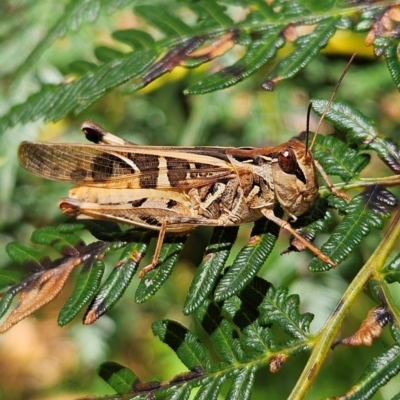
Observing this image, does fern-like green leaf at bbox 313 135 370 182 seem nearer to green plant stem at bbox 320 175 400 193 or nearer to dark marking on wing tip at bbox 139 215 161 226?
green plant stem at bbox 320 175 400 193

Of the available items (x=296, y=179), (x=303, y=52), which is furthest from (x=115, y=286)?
(x=303, y=52)

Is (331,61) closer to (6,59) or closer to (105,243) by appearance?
(6,59)

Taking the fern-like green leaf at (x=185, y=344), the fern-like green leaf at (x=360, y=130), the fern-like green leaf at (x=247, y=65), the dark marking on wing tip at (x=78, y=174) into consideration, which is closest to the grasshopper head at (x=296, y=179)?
the fern-like green leaf at (x=360, y=130)

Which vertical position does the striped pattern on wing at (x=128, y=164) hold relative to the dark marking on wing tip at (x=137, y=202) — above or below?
above

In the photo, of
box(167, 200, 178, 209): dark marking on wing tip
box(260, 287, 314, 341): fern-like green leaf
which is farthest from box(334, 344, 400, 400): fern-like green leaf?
box(167, 200, 178, 209): dark marking on wing tip

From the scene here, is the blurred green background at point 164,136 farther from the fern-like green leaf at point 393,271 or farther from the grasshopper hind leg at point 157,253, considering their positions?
the fern-like green leaf at point 393,271
